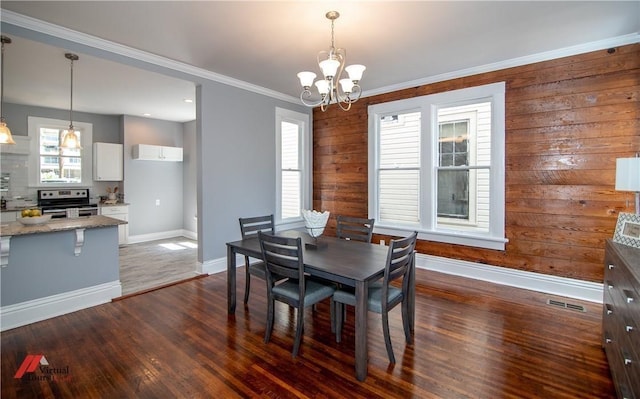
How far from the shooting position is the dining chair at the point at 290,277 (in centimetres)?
229

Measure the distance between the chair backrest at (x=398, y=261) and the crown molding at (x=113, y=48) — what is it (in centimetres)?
346

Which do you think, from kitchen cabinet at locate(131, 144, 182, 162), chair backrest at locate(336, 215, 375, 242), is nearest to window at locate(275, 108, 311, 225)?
chair backrest at locate(336, 215, 375, 242)

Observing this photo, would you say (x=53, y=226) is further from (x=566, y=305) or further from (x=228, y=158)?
(x=566, y=305)

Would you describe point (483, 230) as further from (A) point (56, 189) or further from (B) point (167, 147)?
(A) point (56, 189)

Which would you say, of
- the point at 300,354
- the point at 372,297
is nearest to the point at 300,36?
the point at 372,297

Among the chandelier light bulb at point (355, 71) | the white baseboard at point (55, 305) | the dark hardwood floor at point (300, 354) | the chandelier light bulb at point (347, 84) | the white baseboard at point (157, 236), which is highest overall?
the chandelier light bulb at point (355, 71)

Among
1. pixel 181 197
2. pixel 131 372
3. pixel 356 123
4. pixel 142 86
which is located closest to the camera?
pixel 131 372

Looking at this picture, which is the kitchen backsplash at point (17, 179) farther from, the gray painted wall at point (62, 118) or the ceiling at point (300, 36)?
the ceiling at point (300, 36)

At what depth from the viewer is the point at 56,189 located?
5758mm

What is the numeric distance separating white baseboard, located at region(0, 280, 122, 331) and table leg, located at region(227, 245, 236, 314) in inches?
56.4

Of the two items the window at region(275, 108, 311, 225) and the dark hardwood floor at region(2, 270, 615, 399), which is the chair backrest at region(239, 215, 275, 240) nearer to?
the dark hardwood floor at region(2, 270, 615, 399)

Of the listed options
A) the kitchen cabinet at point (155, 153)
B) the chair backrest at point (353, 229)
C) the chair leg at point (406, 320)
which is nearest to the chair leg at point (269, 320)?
the chair leg at point (406, 320)

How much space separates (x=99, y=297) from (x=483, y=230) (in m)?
4.66

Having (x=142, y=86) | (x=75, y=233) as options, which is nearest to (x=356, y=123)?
(x=142, y=86)
